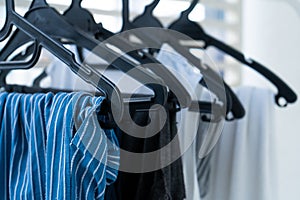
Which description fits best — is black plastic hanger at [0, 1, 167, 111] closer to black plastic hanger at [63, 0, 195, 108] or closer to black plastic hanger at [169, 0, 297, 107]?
black plastic hanger at [63, 0, 195, 108]

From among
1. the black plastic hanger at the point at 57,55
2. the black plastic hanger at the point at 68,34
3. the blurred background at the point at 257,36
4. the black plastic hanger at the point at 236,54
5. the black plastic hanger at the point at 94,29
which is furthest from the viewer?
the blurred background at the point at 257,36

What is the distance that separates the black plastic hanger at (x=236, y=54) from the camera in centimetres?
87

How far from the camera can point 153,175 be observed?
63 centimetres

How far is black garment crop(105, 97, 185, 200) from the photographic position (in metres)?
0.60

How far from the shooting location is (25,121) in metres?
0.61

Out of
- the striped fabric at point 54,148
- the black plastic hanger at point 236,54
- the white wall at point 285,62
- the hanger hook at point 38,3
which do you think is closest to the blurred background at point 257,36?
the white wall at point 285,62

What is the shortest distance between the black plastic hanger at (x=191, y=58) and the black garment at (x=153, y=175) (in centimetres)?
18

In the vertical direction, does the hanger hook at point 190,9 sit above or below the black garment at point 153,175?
Result: above

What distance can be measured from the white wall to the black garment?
1.73ft

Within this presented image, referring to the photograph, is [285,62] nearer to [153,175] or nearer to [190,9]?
[190,9]

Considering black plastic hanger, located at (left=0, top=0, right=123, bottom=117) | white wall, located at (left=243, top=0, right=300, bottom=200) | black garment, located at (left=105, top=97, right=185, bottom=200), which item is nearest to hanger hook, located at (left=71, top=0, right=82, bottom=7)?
black plastic hanger, located at (left=0, top=0, right=123, bottom=117)

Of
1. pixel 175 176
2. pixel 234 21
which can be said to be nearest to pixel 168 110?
pixel 175 176

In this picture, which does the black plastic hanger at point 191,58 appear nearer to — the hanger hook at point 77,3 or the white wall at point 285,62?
the hanger hook at point 77,3

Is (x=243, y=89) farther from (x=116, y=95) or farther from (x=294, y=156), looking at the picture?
(x=116, y=95)
